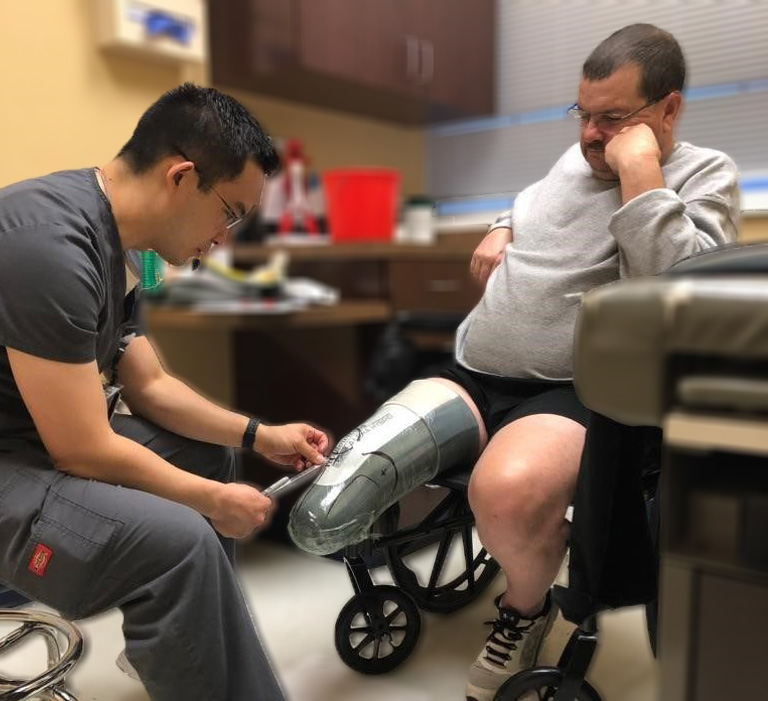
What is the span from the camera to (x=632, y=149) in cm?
83

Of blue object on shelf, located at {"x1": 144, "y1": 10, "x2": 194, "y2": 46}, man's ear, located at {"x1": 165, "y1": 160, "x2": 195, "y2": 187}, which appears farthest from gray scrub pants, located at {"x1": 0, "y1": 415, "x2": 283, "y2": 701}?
blue object on shelf, located at {"x1": 144, "y1": 10, "x2": 194, "y2": 46}

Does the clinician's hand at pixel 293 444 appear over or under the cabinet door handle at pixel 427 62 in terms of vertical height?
under

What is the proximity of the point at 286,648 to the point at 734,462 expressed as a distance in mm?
959

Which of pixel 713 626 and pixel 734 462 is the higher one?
Answer: pixel 734 462

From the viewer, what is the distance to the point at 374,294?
183 centimetres

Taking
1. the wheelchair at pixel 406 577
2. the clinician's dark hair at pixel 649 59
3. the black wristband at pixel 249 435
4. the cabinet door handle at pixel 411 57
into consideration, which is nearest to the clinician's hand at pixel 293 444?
the black wristband at pixel 249 435

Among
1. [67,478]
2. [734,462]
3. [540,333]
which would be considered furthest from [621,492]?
[67,478]

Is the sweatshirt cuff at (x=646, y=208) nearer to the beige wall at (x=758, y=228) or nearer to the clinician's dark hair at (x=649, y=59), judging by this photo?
the clinician's dark hair at (x=649, y=59)

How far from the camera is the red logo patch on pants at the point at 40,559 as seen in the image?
73cm

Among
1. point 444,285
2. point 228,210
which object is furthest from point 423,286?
point 228,210

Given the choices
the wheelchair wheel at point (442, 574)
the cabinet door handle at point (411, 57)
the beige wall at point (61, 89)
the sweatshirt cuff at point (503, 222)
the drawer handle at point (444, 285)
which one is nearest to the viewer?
the wheelchair wheel at point (442, 574)

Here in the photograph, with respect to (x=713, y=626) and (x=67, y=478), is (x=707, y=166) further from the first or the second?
(x=67, y=478)

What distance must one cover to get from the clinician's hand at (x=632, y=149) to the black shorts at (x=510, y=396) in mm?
278

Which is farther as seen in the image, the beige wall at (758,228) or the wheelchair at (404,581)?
the beige wall at (758,228)
